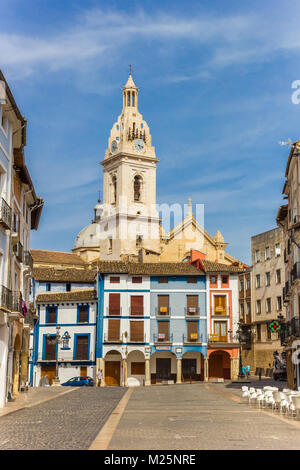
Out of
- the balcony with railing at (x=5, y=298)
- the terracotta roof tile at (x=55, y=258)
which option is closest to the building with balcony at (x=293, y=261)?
the balcony with railing at (x=5, y=298)

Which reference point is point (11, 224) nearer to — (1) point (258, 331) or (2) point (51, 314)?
(2) point (51, 314)

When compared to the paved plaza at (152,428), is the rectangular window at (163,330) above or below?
above

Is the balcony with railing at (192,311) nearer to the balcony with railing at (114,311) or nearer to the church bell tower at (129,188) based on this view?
the balcony with railing at (114,311)

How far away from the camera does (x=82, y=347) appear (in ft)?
181

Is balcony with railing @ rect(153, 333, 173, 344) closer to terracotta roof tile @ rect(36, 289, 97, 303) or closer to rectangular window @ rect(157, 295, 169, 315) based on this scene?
rectangular window @ rect(157, 295, 169, 315)

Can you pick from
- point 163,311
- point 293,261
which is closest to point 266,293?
point 163,311

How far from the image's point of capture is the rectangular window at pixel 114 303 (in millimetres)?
55438

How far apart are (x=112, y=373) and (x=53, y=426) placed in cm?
3881

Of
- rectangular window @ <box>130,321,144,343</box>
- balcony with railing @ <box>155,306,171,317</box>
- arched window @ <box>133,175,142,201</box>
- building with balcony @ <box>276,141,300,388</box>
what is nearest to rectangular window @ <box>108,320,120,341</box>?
rectangular window @ <box>130,321,144,343</box>

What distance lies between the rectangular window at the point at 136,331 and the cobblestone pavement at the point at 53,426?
Result: 30.4 meters
